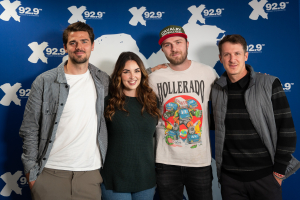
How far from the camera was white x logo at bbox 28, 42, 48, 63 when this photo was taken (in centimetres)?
215

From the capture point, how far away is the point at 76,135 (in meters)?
1.59

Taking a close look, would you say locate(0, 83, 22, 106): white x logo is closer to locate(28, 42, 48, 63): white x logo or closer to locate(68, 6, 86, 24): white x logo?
locate(28, 42, 48, 63): white x logo

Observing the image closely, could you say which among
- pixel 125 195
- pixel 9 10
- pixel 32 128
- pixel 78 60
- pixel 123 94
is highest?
pixel 9 10

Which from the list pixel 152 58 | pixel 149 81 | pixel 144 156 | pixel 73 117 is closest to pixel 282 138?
pixel 144 156

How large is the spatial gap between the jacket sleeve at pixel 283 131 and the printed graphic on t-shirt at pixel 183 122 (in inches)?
23.0

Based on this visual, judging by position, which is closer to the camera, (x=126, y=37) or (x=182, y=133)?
(x=182, y=133)

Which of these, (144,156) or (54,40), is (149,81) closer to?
(144,156)

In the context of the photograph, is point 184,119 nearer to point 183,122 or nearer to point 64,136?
point 183,122

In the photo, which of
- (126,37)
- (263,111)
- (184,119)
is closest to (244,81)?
(263,111)

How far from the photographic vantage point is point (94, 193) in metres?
1.61

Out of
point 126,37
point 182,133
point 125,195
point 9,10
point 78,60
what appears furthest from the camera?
point 126,37

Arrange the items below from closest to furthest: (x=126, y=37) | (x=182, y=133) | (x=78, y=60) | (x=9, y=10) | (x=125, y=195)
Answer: (x=125, y=195) < (x=78, y=60) < (x=182, y=133) < (x=9, y=10) < (x=126, y=37)

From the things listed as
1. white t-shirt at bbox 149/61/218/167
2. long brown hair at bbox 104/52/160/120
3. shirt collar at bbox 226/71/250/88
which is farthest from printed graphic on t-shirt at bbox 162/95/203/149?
shirt collar at bbox 226/71/250/88

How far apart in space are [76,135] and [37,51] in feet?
3.76
